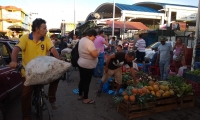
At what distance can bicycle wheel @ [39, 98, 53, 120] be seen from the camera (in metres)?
3.28

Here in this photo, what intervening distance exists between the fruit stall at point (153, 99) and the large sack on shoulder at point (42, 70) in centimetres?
190

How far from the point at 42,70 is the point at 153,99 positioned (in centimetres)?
270

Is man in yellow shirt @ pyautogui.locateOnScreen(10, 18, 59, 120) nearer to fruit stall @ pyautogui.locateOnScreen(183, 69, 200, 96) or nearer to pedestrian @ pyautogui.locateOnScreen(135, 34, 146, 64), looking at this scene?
fruit stall @ pyautogui.locateOnScreen(183, 69, 200, 96)

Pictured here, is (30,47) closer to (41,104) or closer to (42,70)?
(42,70)

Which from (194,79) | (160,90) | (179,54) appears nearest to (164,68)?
(179,54)

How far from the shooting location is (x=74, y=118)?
4.30 meters

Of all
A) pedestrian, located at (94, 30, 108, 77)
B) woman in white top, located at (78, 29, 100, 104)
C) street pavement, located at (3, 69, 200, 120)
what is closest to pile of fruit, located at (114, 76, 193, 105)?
street pavement, located at (3, 69, 200, 120)

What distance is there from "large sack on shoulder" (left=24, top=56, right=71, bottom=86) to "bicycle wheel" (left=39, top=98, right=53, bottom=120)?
1.64 feet

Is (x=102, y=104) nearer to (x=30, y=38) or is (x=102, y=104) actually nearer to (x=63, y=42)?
(x=30, y=38)

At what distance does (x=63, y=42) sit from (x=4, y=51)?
6.53 m

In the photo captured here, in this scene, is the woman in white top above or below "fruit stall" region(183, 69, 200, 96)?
above

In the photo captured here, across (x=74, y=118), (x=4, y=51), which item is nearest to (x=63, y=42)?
(x=4, y=51)

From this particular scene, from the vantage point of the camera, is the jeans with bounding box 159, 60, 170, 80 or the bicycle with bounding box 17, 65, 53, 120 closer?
the bicycle with bounding box 17, 65, 53, 120

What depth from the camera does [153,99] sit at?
4477 mm
